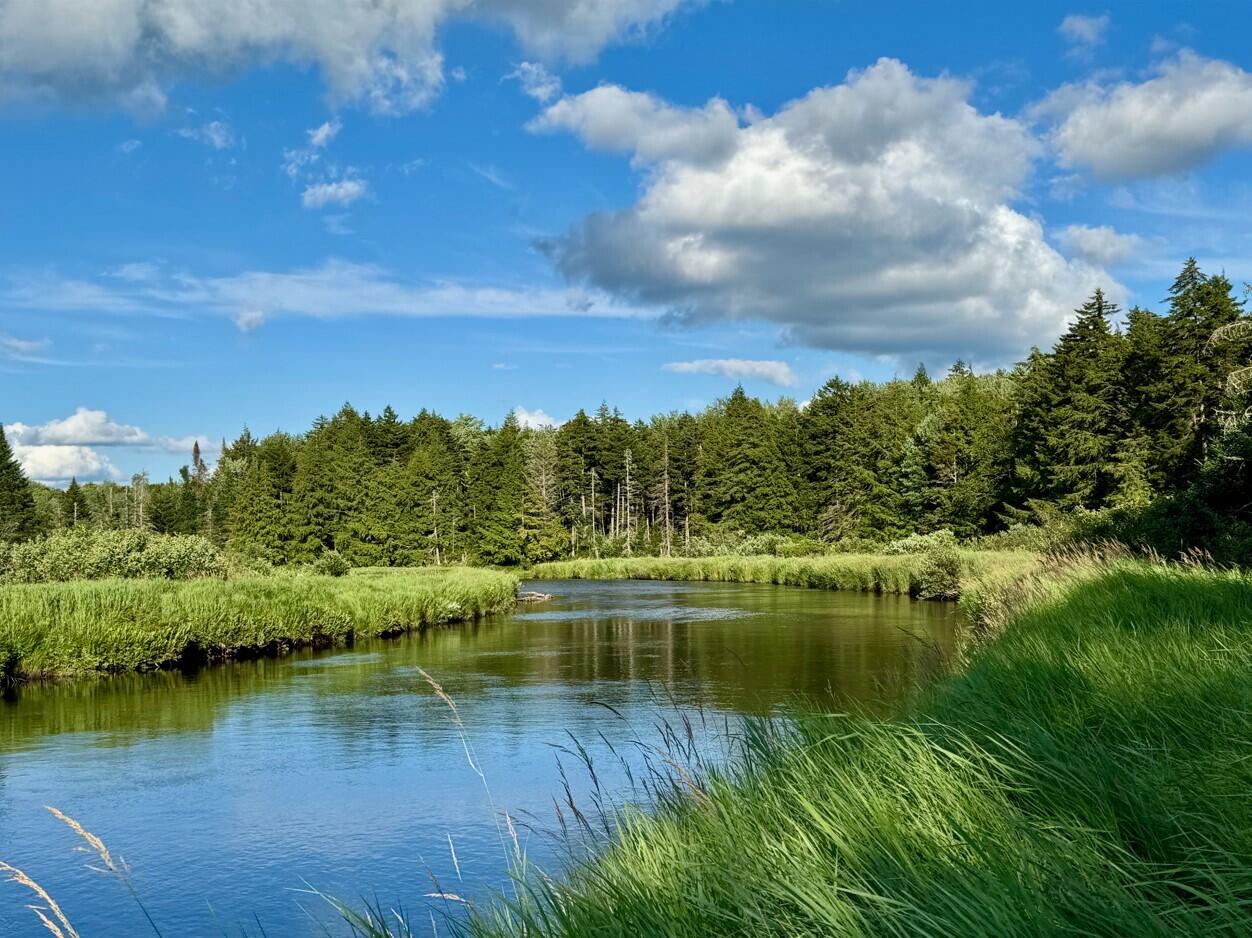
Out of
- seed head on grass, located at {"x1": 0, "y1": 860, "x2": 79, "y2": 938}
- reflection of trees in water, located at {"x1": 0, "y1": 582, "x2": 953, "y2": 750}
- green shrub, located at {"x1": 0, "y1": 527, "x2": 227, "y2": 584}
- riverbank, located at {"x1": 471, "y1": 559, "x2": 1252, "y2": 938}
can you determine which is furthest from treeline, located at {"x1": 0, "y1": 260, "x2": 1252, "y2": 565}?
green shrub, located at {"x1": 0, "y1": 527, "x2": 227, "y2": 584}

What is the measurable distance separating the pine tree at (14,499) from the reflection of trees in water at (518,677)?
47.8 metres

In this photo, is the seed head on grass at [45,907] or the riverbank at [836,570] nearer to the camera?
the seed head on grass at [45,907]

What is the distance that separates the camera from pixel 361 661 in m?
19.9

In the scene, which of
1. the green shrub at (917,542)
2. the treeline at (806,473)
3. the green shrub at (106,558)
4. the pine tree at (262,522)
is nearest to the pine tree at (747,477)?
the treeline at (806,473)

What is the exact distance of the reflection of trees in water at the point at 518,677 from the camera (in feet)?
43.9

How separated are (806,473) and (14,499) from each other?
5271 centimetres

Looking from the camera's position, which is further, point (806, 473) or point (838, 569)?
point (806, 473)

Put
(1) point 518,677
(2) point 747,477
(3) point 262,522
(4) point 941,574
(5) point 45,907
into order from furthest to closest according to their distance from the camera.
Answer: (2) point 747,477 < (3) point 262,522 < (4) point 941,574 < (1) point 518,677 < (5) point 45,907

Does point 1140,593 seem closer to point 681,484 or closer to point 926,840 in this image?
point 926,840

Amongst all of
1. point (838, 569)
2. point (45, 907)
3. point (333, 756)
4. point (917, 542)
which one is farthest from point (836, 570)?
point (45, 907)

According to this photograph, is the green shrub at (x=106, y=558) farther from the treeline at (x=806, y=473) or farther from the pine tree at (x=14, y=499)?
the pine tree at (x=14, y=499)

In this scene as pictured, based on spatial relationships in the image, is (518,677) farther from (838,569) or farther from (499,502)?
(499,502)

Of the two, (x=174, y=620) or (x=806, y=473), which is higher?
(x=806, y=473)

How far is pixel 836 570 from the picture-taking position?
4431 cm
